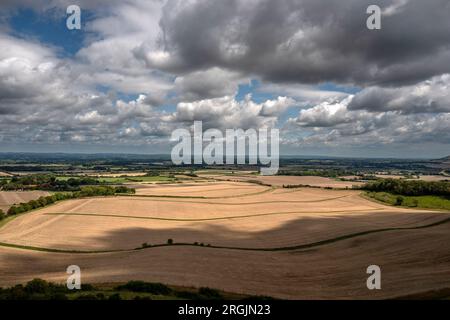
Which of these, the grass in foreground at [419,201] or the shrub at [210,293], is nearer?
the shrub at [210,293]

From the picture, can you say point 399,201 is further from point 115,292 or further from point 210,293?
point 115,292

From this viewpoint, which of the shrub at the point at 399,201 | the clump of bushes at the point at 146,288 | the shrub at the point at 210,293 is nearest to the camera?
the clump of bushes at the point at 146,288

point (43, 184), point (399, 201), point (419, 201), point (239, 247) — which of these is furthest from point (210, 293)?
point (43, 184)

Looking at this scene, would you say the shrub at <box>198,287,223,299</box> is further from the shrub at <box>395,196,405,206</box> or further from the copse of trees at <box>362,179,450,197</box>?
the copse of trees at <box>362,179,450,197</box>

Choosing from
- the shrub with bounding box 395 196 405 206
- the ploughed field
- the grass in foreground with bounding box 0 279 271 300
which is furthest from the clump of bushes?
A: the shrub with bounding box 395 196 405 206

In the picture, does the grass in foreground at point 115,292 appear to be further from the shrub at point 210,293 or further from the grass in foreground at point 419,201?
the grass in foreground at point 419,201

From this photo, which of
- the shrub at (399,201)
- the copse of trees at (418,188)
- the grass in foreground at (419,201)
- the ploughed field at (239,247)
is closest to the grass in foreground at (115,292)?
the ploughed field at (239,247)

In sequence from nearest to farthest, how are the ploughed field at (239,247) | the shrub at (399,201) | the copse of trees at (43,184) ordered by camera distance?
the ploughed field at (239,247)
the shrub at (399,201)
the copse of trees at (43,184)
